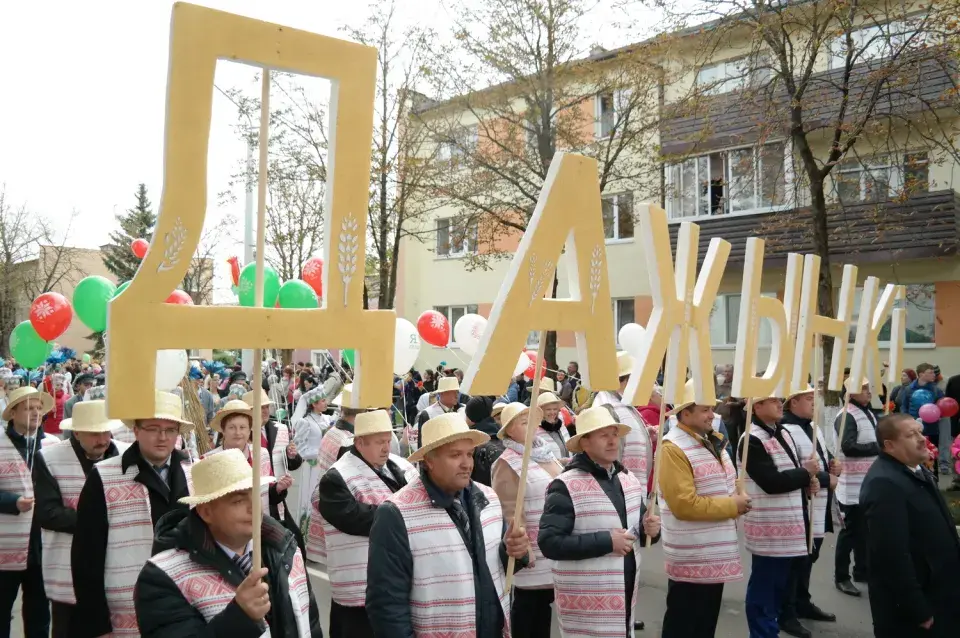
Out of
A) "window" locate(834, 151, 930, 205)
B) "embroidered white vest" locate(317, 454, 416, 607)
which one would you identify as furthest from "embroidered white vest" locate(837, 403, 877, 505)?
"window" locate(834, 151, 930, 205)

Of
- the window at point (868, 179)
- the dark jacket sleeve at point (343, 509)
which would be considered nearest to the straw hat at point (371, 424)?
the dark jacket sleeve at point (343, 509)

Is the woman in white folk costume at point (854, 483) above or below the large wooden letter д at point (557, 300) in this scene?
below

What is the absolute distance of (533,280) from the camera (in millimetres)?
3385

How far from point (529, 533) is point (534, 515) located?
134 millimetres

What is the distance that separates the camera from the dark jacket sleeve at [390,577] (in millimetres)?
3098

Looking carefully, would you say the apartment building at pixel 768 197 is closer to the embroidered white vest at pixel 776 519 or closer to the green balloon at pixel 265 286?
the green balloon at pixel 265 286

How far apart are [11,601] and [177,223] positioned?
158 inches

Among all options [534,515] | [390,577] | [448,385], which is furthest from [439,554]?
[448,385]

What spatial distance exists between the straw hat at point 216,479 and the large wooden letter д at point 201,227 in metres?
0.55

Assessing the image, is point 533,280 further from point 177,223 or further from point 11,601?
point 11,601

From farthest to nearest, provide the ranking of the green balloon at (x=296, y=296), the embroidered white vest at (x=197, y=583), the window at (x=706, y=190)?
1. the window at (x=706, y=190)
2. the green balloon at (x=296, y=296)
3. the embroidered white vest at (x=197, y=583)

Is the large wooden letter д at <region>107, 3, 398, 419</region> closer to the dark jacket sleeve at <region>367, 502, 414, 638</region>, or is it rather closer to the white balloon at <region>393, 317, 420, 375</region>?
the dark jacket sleeve at <region>367, 502, 414, 638</region>

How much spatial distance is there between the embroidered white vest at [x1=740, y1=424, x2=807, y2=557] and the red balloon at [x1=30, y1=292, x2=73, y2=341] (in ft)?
21.4

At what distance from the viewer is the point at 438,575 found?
3197mm
